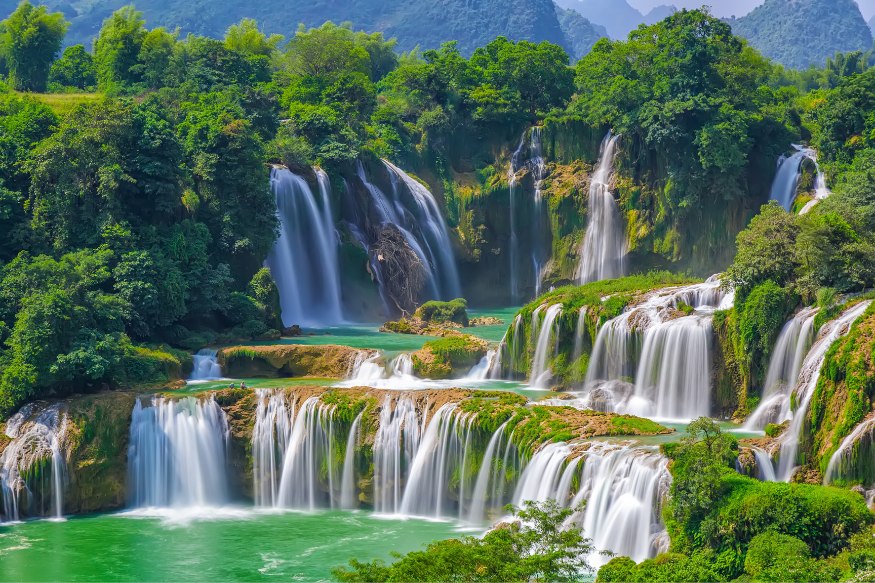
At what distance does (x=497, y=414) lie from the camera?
93.7 ft

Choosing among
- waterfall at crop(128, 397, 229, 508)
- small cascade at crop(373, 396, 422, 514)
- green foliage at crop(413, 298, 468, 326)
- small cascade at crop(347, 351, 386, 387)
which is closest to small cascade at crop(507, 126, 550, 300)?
green foliage at crop(413, 298, 468, 326)

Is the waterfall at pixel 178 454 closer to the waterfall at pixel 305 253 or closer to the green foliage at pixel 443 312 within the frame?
the green foliage at pixel 443 312

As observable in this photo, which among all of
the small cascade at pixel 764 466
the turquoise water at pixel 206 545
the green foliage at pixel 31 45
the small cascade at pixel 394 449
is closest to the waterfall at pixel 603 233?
the small cascade at pixel 394 449

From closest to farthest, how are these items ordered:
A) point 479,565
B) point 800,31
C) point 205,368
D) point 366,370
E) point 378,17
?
point 479,565 < point 366,370 < point 205,368 < point 800,31 < point 378,17

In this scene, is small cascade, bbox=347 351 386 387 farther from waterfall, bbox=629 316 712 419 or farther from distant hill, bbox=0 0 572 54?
distant hill, bbox=0 0 572 54

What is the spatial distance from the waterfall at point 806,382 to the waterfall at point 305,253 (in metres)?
24.9

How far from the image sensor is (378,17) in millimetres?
184750

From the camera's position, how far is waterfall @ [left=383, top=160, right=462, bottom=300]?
5516 centimetres

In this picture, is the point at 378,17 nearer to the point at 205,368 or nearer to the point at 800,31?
the point at 800,31

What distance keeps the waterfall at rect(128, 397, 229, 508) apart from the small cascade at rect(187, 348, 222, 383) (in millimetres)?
5228

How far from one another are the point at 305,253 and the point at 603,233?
563 inches

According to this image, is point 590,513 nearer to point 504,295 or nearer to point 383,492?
point 383,492

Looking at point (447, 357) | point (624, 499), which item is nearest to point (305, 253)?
point (447, 357)

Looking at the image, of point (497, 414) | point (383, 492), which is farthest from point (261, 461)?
point (497, 414)
